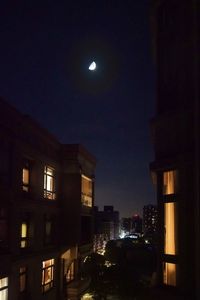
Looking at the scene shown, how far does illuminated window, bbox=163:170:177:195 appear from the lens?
43.8ft

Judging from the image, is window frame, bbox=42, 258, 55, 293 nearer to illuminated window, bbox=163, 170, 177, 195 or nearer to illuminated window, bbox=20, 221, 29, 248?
illuminated window, bbox=20, 221, 29, 248

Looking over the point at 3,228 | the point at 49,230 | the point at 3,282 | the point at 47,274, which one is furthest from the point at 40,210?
the point at 3,282

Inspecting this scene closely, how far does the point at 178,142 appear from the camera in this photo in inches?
534

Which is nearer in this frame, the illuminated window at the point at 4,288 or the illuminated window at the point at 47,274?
the illuminated window at the point at 4,288

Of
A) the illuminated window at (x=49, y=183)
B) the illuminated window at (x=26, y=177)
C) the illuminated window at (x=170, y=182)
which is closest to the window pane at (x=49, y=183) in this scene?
the illuminated window at (x=49, y=183)

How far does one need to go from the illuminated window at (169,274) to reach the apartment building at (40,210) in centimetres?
917

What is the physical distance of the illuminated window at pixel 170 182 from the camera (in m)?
13.3

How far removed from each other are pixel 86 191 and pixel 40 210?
8.45 meters

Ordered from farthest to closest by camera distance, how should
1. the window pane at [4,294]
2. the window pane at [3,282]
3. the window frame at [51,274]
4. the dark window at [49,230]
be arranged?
the dark window at [49,230] < the window frame at [51,274] < the window pane at [3,282] < the window pane at [4,294]

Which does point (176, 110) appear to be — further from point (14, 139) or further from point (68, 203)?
point (68, 203)

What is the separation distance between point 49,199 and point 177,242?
15369mm

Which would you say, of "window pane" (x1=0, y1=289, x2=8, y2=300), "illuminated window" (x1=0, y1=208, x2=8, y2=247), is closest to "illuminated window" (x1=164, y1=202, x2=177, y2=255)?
"illuminated window" (x1=0, y1=208, x2=8, y2=247)

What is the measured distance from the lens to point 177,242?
12727 mm

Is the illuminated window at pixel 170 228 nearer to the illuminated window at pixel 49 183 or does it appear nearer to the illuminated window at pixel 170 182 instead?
the illuminated window at pixel 170 182
